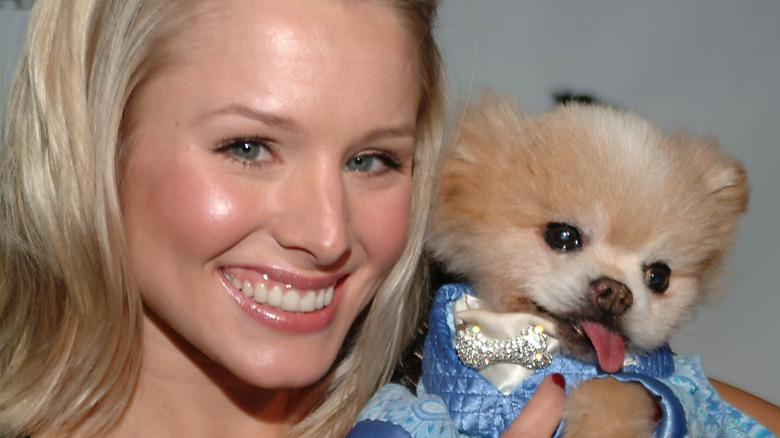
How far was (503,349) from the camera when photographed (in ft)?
5.28

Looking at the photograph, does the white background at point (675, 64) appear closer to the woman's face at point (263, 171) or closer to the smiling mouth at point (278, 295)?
the woman's face at point (263, 171)

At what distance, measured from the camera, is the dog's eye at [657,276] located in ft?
5.47

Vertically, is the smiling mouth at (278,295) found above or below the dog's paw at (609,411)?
above

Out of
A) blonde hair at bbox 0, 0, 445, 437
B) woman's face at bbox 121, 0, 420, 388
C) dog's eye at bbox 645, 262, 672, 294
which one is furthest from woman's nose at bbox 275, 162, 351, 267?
dog's eye at bbox 645, 262, 672, 294

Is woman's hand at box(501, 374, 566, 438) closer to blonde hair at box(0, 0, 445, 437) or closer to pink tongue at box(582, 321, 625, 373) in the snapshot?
pink tongue at box(582, 321, 625, 373)

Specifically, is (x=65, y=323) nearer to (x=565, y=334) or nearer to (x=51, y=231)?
(x=51, y=231)

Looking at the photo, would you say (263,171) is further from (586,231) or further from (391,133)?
(586,231)

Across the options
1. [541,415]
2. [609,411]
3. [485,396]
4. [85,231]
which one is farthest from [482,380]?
[85,231]

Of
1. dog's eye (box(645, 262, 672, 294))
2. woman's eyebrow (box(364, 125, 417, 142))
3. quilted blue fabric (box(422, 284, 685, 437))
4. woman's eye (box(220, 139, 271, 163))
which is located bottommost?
quilted blue fabric (box(422, 284, 685, 437))

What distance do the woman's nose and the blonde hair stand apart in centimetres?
31

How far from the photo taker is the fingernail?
1596 mm

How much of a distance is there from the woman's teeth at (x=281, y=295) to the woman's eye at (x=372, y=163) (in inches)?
9.4

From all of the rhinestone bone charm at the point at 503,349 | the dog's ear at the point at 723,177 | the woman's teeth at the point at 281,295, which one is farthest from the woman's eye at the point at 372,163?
the dog's ear at the point at 723,177

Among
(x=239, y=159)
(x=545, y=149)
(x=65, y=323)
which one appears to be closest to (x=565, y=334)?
(x=545, y=149)
